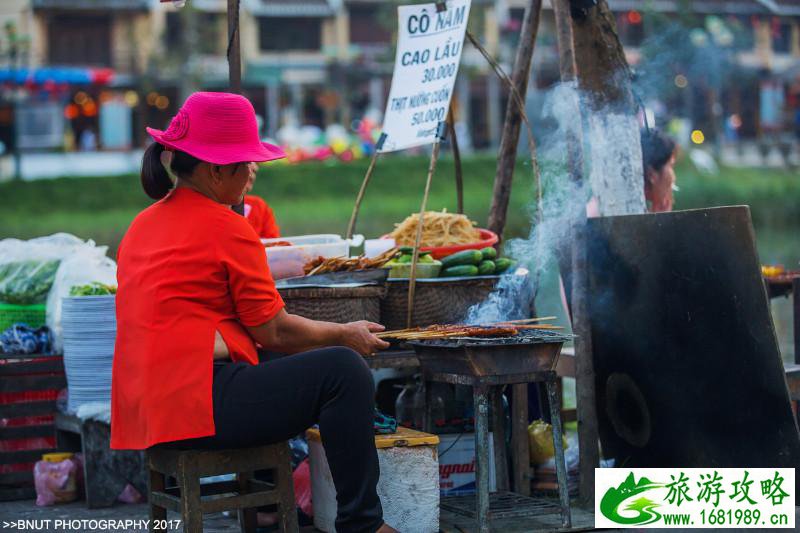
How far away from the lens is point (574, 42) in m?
4.95

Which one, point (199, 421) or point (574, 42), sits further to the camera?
point (574, 42)

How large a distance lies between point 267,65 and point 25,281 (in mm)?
39650

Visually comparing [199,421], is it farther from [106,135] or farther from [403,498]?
[106,135]

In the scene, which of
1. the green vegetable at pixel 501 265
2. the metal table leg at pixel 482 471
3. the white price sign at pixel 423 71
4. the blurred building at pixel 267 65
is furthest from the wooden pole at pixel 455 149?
the blurred building at pixel 267 65

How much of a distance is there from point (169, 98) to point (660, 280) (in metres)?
41.5

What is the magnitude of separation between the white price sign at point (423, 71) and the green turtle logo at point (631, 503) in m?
1.83

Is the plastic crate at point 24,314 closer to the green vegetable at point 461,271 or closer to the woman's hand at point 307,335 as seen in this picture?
the green vegetable at point 461,271

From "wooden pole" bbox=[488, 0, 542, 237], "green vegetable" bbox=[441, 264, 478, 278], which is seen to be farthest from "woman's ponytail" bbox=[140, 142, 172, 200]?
"wooden pole" bbox=[488, 0, 542, 237]

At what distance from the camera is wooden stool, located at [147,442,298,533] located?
3314 millimetres

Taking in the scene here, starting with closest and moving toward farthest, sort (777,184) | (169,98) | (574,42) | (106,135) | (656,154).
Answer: (574,42) < (656,154) < (777,184) < (106,135) < (169,98)

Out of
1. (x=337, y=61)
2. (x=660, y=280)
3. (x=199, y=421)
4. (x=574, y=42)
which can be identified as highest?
(x=337, y=61)

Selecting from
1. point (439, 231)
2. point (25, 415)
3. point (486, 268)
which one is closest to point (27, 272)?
point (25, 415)

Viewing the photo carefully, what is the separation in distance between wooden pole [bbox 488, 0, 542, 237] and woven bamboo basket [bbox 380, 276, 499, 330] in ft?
3.45

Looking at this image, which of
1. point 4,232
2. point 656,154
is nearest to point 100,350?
point 656,154
